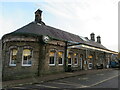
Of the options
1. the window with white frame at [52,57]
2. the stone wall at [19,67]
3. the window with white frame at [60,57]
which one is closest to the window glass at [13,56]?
the stone wall at [19,67]

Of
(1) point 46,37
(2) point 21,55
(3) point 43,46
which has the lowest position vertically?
(2) point 21,55

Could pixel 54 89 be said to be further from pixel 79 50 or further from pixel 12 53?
pixel 79 50

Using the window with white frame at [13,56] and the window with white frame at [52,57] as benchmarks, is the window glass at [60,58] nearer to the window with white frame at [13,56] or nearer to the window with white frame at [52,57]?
the window with white frame at [52,57]

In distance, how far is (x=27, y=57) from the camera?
42.6ft

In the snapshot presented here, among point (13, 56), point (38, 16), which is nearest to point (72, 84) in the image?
point (13, 56)

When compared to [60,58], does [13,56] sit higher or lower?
higher

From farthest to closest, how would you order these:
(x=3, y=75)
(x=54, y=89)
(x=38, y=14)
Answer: (x=38, y=14) → (x=3, y=75) → (x=54, y=89)

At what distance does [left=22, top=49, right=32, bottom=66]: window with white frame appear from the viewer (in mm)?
12769

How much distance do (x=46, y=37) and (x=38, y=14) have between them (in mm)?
7193

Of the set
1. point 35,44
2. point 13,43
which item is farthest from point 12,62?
point 35,44

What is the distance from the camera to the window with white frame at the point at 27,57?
1277 cm

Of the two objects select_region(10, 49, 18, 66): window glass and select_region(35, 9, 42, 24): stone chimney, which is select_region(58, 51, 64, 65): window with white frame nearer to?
select_region(10, 49, 18, 66): window glass

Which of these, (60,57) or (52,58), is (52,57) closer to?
(52,58)

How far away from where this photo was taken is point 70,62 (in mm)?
17875
